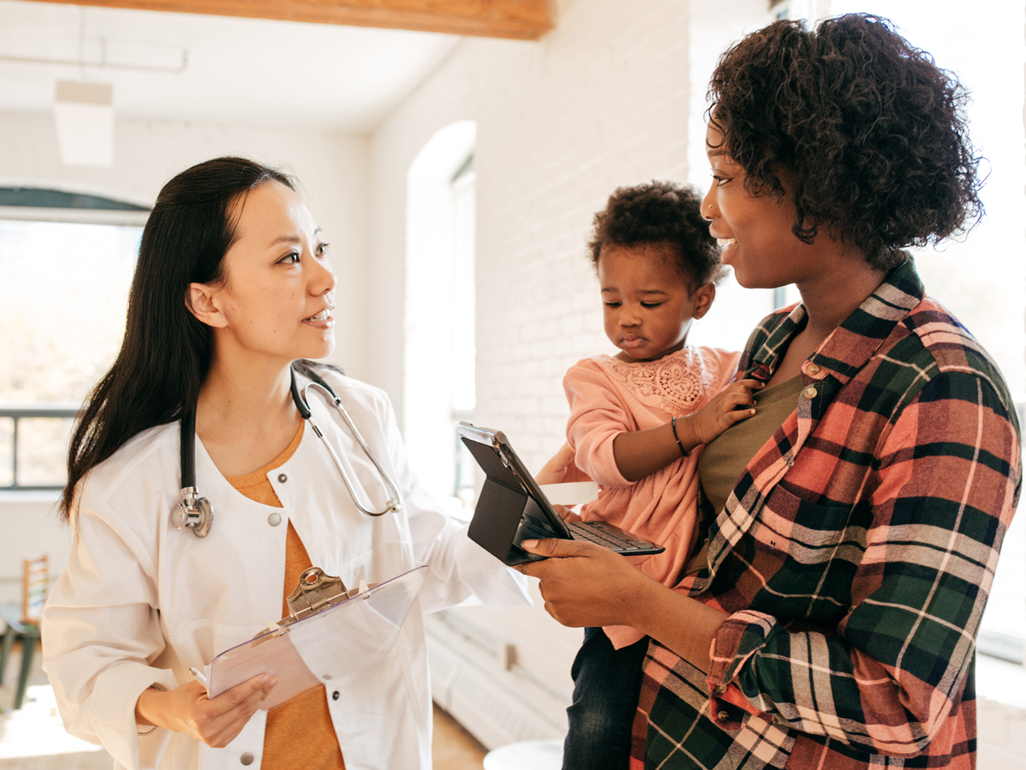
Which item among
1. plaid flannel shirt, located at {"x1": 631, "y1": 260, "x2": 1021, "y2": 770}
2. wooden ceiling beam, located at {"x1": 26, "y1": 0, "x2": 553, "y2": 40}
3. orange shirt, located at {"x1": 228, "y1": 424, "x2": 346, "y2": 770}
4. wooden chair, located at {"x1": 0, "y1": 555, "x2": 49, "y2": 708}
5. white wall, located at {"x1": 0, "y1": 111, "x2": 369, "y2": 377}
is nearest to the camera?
plaid flannel shirt, located at {"x1": 631, "y1": 260, "x2": 1021, "y2": 770}

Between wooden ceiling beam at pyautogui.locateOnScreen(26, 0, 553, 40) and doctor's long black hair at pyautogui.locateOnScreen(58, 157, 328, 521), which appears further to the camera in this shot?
wooden ceiling beam at pyautogui.locateOnScreen(26, 0, 553, 40)

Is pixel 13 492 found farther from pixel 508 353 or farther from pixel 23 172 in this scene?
pixel 508 353

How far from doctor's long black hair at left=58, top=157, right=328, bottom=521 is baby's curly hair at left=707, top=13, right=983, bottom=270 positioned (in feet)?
3.28

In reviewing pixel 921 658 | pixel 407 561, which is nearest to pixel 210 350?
pixel 407 561

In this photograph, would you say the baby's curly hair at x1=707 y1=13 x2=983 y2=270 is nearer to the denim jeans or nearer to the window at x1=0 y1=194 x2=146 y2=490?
the denim jeans

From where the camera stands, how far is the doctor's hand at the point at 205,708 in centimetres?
116

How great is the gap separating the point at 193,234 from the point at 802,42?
3.67 feet

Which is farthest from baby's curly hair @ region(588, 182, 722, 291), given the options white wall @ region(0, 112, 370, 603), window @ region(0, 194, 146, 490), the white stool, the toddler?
Result: window @ region(0, 194, 146, 490)

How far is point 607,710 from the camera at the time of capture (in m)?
1.34

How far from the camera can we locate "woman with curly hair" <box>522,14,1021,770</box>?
907 millimetres

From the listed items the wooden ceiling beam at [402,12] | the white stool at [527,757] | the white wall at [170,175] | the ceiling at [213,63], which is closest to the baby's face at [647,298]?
the white stool at [527,757]

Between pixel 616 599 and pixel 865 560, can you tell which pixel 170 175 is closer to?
pixel 616 599

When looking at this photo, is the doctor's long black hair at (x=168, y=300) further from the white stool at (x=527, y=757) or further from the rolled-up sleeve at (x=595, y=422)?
the white stool at (x=527, y=757)

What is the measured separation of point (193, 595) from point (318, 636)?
0.51 m
